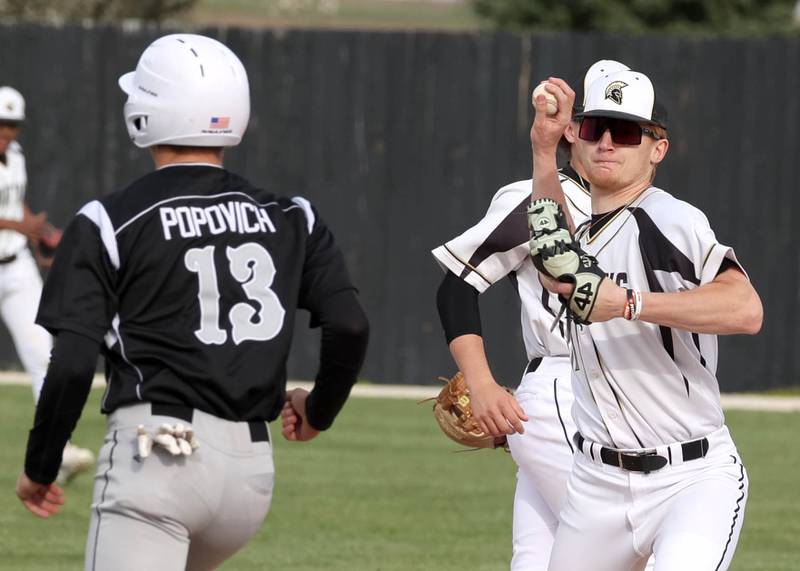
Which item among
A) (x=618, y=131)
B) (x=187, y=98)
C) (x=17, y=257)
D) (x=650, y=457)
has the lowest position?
(x=17, y=257)

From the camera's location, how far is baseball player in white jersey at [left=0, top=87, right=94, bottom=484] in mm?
10703

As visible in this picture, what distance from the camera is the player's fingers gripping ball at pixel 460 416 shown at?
19.4ft

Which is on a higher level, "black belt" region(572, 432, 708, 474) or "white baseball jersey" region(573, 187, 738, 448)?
"white baseball jersey" region(573, 187, 738, 448)

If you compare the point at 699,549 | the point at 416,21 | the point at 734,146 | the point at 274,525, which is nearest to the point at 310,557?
the point at 274,525

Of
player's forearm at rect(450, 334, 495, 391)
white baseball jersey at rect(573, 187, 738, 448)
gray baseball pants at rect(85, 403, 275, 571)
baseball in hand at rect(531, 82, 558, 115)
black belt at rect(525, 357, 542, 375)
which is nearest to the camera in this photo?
gray baseball pants at rect(85, 403, 275, 571)

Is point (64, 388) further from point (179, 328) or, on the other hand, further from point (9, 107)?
point (9, 107)

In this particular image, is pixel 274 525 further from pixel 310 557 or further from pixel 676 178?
pixel 676 178

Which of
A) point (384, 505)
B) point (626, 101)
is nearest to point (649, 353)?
point (626, 101)

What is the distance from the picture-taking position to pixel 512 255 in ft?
18.4

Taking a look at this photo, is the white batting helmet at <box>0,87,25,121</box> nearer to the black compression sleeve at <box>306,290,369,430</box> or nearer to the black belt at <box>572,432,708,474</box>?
the black compression sleeve at <box>306,290,369,430</box>

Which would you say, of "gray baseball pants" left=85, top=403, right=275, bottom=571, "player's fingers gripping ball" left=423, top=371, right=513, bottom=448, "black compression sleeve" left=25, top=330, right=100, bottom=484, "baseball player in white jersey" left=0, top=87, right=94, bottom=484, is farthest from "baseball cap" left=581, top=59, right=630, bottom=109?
"baseball player in white jersey" left=0, top=87, right=94, bottom=484

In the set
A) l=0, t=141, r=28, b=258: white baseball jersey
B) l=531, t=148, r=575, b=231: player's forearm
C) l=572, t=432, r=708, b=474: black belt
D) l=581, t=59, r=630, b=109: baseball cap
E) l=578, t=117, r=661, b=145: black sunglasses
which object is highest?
l=581, t=59, r=630, b=109: baseball cap

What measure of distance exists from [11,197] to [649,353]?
24.2ft

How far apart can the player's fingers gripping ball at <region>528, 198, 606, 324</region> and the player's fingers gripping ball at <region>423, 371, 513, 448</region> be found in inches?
48.8
